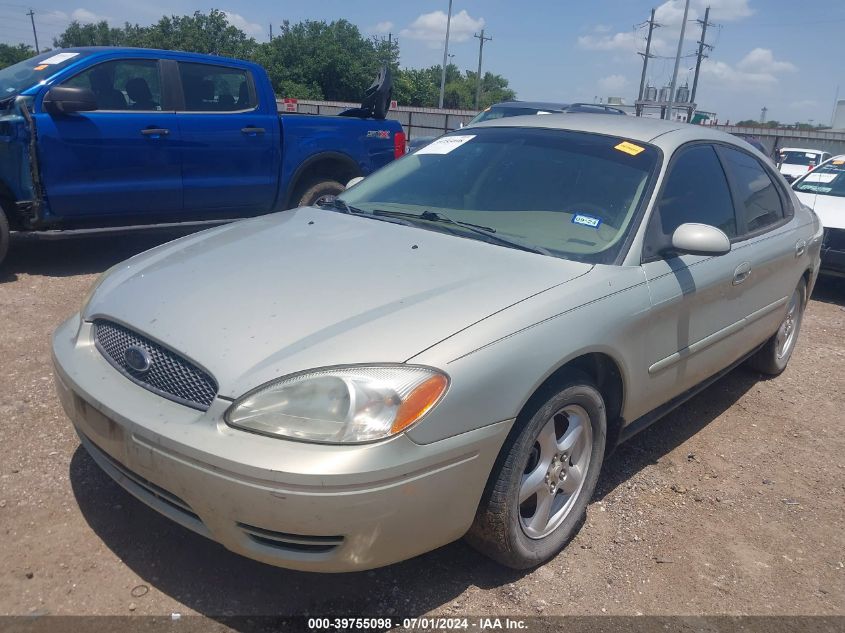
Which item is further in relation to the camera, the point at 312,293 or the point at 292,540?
the point at 312,293

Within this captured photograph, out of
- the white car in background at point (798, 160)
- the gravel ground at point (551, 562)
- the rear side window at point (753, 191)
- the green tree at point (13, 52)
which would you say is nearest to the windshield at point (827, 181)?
the rear side window at point (753, 191)

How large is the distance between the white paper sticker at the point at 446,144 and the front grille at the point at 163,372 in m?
2.02

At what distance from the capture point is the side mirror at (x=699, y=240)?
117 inches

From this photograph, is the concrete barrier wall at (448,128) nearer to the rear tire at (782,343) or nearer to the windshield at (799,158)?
the windshield at (799,158)

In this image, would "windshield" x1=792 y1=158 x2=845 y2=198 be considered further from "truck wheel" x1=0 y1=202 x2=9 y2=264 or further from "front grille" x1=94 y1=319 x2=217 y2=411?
"truck wheel" x1=0 y1=202 x2=9 y2=264

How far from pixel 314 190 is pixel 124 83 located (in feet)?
6.55

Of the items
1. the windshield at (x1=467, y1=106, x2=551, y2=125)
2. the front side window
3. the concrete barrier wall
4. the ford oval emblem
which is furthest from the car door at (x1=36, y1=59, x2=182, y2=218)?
the concrete barrier wall

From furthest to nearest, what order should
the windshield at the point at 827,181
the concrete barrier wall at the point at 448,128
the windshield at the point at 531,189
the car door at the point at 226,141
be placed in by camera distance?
the concrete barrier wall at the point at 448,128
the windshield at the point at 827,181
the car door at the point at 226,141
the windshield at the point at 531,189

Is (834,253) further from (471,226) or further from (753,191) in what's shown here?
(471,226)

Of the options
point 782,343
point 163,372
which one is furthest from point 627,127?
point 163,372

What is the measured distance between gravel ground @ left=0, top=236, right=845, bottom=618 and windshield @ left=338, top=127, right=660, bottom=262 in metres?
1.23

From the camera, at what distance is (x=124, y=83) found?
605cm

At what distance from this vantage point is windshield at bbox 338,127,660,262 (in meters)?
3.07

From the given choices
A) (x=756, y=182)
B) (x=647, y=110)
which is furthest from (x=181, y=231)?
(x=647, y=110)
